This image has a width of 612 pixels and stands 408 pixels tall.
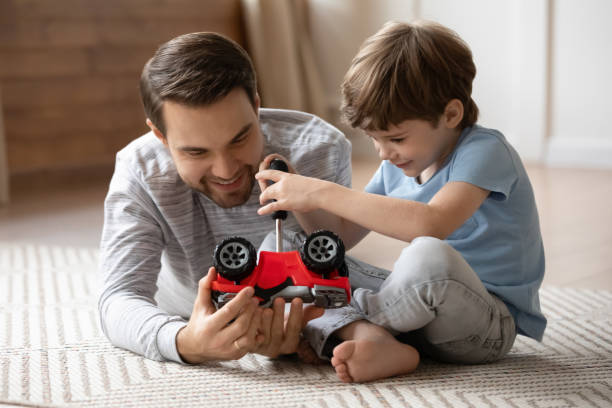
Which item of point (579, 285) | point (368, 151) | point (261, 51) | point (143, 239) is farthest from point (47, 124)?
point (579, 285)

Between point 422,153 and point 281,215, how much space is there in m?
0.22

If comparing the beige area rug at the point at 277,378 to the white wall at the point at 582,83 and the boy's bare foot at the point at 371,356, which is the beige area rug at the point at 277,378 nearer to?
the boy's bare foot at the point at 371,356

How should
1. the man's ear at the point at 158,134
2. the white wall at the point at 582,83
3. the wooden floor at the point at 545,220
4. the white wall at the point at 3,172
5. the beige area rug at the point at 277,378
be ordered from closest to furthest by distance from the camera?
the beige area rug at the point at 277,378 < the man's ear at the point at 158,134 < the wooden floor at the point at 545,220 < the white wall at the point at 3,172 < the white wall at the point at 582,83

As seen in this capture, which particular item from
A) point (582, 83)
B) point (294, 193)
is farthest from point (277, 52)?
point (294, 193)

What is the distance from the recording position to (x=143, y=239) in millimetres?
1141

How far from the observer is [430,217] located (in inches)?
38.7

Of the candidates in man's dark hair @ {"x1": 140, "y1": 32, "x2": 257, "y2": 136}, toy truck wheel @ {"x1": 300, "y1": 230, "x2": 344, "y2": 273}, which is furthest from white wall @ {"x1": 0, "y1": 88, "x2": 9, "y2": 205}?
toy truck wheel @ {"x1": 300, "y1": 230, "x2": 344, "y2": 273}

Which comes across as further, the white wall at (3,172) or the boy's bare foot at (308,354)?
the white wall at (3,172)

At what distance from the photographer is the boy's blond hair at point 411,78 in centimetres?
107

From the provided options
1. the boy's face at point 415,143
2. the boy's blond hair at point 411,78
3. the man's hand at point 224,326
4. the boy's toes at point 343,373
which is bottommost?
the boy's toes at point 343,373

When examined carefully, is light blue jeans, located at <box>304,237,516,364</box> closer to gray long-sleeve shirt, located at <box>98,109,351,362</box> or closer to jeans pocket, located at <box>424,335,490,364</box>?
jeans pocket, located at <box>424,335,490,364</box>

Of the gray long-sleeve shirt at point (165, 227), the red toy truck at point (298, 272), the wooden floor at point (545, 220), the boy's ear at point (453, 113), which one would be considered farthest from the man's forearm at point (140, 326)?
the wooden floor at point (545, 220)

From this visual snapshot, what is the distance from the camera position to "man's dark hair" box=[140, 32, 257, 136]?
3.48 ft

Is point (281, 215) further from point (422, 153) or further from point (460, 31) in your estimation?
point (460, 31)
